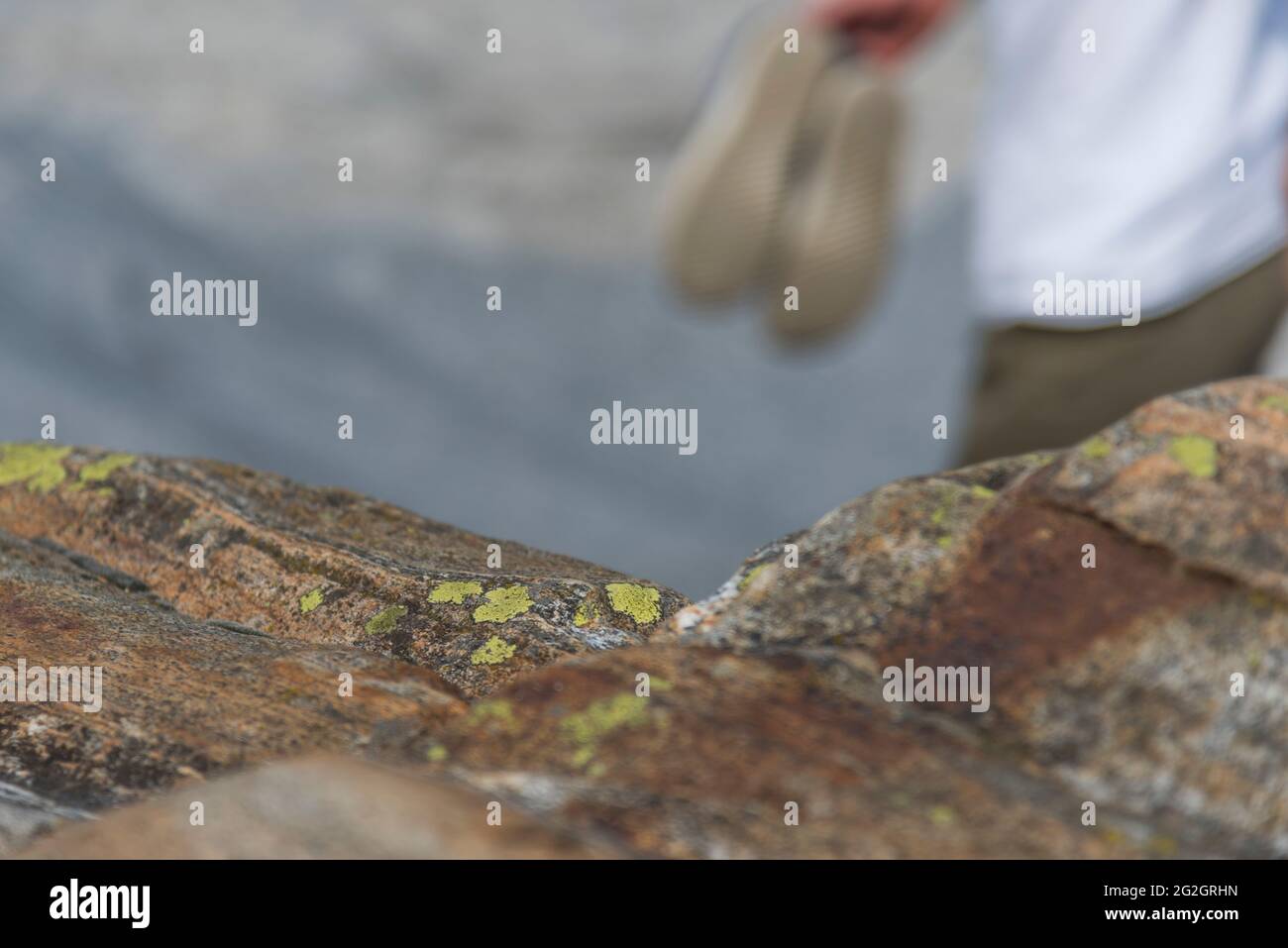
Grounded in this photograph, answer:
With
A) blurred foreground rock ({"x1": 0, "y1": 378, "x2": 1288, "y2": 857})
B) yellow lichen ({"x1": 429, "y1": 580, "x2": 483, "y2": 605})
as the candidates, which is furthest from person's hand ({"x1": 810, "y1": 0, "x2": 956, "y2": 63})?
yellow lichen ({"x1": 429, "y1": 580, "x2": 483, "y2": 605})

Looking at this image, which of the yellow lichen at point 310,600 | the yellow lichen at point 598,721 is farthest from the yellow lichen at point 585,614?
the yellow lichen at point 598,721

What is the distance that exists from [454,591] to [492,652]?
41.3 inches

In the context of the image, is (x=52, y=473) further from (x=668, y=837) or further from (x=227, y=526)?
(x=668, y=837)

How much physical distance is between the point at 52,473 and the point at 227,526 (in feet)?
9.49

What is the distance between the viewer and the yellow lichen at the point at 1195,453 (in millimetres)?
6477

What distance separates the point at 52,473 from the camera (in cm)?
1278

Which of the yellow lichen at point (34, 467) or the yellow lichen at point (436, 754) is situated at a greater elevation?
the yellow lichen at point (34, 467)

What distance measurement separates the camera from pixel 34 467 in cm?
1308

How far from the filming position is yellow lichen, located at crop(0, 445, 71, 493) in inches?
500

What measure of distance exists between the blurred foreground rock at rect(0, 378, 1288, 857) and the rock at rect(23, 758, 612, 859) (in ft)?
0.06

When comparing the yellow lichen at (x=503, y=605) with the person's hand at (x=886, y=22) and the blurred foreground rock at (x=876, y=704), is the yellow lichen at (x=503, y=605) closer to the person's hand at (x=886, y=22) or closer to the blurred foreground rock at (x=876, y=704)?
the blurred foreground rock at (x=876, y=704)

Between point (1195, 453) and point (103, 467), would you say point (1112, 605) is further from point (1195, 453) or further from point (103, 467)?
point (103, 467)

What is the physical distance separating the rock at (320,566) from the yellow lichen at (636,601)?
1 cm

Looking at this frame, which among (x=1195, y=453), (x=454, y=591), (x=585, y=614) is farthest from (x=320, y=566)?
(x=1195, y=453)
